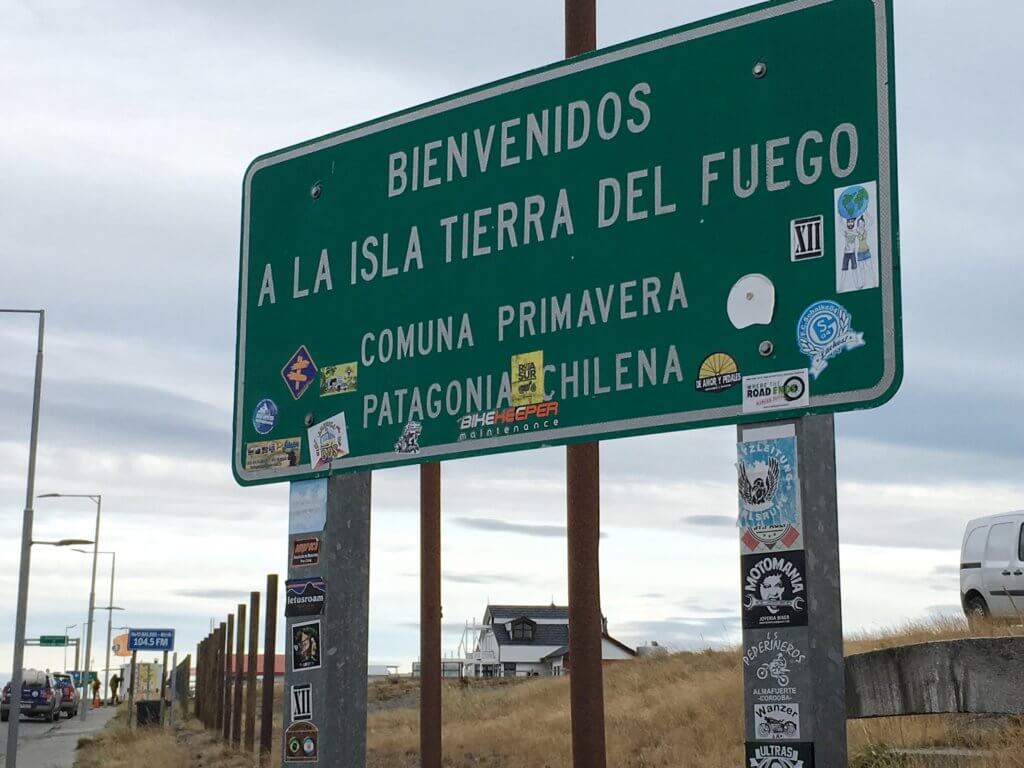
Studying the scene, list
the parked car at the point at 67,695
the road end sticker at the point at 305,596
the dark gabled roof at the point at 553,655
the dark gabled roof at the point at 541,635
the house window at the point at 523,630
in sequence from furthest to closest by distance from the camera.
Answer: the house window at the point at 523,630 → the dark gabled roof at the point at 541,635 → the dark gabled roof at the point at 553,655 → the parked car at the point at 67,695 → the road end sticker at the point at 305,596

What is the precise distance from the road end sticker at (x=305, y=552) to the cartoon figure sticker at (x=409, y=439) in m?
0.73

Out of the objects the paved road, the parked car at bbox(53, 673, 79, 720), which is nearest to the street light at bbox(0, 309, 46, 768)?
the paved road

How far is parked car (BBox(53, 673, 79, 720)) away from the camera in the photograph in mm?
61562

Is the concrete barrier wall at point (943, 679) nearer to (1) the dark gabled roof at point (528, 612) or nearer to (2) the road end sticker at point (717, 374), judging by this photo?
(2) the road end sticker at point (717, 374)

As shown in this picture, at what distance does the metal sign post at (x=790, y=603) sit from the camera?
5.13 meters

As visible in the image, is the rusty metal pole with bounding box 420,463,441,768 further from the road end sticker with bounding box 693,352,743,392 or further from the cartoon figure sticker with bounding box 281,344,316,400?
the road end sticker with bounding box 693,352,743,392

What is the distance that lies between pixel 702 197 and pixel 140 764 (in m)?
24.0

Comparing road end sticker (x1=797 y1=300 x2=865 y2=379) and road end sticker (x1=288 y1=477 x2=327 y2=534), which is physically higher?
road end sticker (x1=797 y1=300 x2=865 y2=379)

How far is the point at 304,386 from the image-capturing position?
7.49m

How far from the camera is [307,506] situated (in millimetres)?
7305

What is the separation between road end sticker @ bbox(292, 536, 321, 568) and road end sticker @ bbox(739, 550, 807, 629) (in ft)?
8.71

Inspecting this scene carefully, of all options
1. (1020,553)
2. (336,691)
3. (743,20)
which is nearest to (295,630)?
(336,691)

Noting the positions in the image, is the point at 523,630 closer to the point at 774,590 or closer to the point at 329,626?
the point at 329,626

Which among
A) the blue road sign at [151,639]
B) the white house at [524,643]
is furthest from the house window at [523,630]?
the blue road sign at [151,639]
